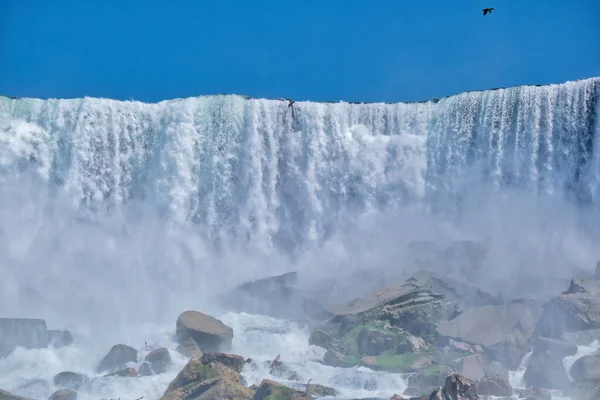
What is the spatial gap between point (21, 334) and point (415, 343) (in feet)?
37.2

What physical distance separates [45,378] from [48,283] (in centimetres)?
684

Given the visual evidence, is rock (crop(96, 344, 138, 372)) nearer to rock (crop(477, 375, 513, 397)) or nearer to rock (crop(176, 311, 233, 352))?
rock (crop(176, 311, 233, 352))

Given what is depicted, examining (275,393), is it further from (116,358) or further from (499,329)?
(499,329)

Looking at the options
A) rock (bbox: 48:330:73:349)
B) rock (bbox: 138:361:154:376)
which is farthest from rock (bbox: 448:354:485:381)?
rock (bbox: 48:330:73:349)

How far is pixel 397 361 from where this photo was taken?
20.6m

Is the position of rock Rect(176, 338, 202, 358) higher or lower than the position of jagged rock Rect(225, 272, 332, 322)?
lower

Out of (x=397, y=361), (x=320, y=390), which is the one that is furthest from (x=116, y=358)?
(x=397, y=361)

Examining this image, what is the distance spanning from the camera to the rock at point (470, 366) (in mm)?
18906

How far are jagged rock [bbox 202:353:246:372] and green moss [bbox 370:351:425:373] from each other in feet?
13.4

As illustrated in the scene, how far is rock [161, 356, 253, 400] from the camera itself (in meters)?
16.1

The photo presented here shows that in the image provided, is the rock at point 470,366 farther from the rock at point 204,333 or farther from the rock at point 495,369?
the rock at point 204,333

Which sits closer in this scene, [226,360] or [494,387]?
[494,387]

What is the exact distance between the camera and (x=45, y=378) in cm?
1945

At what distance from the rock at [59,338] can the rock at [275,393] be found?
8.58 metres
